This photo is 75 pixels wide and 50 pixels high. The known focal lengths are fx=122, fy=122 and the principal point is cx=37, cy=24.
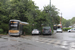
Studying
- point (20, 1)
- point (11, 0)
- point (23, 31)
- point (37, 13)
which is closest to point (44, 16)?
point (37, 13)

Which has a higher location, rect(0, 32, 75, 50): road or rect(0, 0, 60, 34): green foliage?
rect(0, 0, 60, 34): green foliage

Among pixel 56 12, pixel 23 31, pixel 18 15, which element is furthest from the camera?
pixel 56 12

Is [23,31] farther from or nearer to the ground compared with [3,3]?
nearer to the ground

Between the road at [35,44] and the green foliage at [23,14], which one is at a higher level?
the green foliage at [23,14]

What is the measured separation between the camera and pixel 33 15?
1184 inches

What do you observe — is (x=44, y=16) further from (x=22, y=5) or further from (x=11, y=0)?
(x=11, y=0)

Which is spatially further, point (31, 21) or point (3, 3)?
point (3, 3)

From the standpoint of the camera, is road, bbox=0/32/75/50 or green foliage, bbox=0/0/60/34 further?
green foliage, bbox=0/0/60/34

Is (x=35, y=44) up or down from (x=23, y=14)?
down

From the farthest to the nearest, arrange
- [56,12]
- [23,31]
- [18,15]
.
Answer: [56,12], [18,15], [23,31]

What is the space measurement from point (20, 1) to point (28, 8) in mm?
2929

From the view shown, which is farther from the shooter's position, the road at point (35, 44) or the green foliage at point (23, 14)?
the green foliage at point (23, 14)

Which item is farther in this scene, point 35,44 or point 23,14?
point 23,14

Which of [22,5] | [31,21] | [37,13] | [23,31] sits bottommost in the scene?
[23,31]
